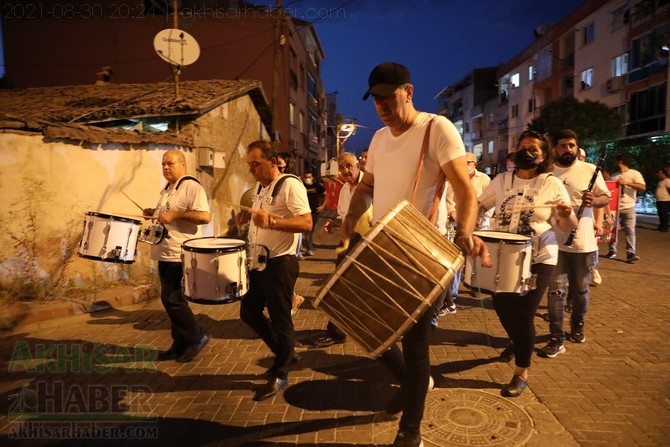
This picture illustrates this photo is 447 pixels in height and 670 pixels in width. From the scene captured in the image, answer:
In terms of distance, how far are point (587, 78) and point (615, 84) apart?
159 inches

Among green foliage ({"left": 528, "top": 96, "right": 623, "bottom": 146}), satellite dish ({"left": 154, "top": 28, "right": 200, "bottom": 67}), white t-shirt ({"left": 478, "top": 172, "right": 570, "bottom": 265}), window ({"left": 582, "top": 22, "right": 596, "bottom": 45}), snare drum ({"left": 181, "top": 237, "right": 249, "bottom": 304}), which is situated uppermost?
window ({"left": 582, "top": 22, "right": 596, "bottom": 45})

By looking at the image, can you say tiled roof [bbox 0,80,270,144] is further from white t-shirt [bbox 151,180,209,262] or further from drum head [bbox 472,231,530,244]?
drum head [bbox 472,231,530,244]

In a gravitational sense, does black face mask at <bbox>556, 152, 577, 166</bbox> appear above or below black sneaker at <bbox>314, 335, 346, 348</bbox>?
above

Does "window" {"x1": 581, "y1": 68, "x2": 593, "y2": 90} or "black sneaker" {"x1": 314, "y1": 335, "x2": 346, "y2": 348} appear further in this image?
"window" {"x1": 581, "y1": 68, "x2": 593, "y2": 90}

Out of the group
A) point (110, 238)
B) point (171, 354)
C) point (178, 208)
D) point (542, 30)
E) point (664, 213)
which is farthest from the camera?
point (542, 30)

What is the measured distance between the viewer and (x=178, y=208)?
442 centimetres

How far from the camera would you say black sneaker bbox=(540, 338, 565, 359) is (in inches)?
175

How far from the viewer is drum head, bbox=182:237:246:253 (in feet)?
11.9

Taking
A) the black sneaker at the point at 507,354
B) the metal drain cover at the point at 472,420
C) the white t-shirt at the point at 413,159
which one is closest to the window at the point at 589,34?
the black sneaker at the point at 507,354

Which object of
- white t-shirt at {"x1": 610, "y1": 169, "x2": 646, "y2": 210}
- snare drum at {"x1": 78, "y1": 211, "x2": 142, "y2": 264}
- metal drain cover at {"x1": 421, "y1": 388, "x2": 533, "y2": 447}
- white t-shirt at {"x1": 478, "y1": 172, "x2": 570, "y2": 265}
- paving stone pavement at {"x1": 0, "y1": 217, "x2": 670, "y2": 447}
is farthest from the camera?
white t-shirt at {"x1": 610, "y1": 169, "x2": 646, "y2": 210}

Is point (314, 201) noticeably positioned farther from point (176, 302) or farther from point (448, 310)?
point (176, 302)

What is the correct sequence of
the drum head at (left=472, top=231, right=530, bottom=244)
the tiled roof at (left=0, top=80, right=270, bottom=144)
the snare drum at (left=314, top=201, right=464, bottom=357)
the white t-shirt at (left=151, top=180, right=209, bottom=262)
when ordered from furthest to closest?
the tiled roof at (left=0, top=80, right=270, bottom=144) < the white t-shirt at (left=151, top=180, right=209, bottom=262) < the drum head at (left=472, top=231, right=530, bottom=244) < the snare drum at (left=314, top=201, right=464, bottom=357)

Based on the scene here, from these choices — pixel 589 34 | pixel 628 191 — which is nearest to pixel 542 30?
pixel 589 34

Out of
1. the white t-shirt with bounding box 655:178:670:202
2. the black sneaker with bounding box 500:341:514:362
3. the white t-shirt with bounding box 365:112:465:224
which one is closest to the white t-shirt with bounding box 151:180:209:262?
the white t-shirt with bounding box 365:112:465:224
